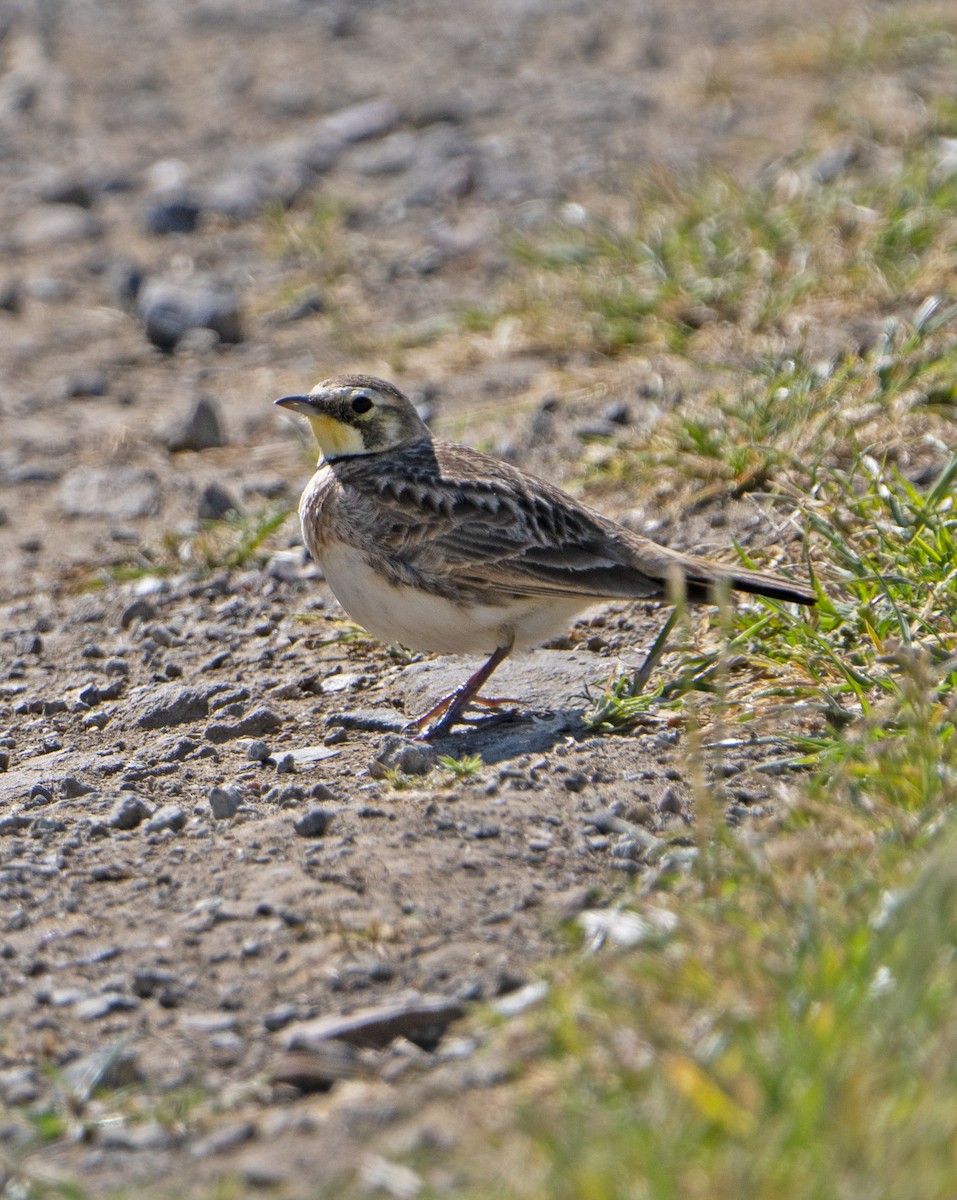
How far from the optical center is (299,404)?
6.27m

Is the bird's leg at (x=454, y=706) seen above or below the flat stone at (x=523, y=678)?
above

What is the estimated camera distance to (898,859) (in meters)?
3.69

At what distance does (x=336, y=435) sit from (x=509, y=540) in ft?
3.27

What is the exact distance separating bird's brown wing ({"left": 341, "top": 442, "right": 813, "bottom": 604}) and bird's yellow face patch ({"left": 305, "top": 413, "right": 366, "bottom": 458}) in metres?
0.28

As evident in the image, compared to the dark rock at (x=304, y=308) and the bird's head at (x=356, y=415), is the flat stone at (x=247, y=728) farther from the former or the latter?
the dark rock at (x=304, y=308)

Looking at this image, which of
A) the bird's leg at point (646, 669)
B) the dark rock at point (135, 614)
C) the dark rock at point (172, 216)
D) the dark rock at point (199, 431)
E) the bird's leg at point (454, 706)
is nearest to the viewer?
the bird's leg at point (646, 669)

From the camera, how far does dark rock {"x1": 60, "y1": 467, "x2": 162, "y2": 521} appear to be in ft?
27.7

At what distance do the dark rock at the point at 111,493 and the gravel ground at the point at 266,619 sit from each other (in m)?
0.02

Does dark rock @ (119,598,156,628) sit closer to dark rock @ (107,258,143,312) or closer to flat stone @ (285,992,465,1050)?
flat stone @ (285,992,465,1050)

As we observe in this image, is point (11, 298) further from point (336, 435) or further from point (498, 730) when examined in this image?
point (498, 730)

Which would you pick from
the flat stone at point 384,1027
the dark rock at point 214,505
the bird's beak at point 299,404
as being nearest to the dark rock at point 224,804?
the flat stone at point 384,1027

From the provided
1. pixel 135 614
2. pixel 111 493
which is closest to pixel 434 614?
pixel 135 614

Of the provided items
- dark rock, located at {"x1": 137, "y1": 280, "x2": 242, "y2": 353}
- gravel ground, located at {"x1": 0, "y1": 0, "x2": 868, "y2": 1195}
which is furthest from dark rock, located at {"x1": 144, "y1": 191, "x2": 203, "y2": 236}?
dark rock, located at {"x1": 137, "y1": 280, "x2": 242, "y2": 353}

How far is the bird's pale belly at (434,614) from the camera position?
5758 millimetres
